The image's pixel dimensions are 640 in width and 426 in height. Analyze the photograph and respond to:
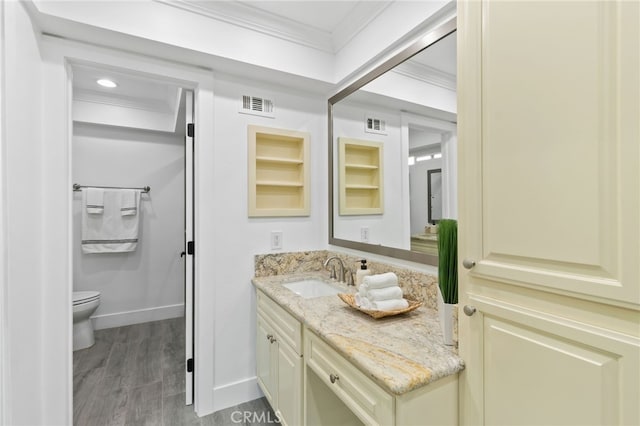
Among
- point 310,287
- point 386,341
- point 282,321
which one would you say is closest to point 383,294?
point 386,341

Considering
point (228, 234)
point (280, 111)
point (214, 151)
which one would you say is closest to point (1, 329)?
point (228, 234)

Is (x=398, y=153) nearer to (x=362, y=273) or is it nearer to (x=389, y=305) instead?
(x=362, y=273)

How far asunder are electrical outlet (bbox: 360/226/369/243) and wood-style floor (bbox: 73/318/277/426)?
1.29 metres

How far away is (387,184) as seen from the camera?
1904 mm

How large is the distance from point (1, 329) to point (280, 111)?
188cm

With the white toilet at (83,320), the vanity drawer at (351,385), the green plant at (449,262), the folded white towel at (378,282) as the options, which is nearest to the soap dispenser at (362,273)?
the folded white towel at (378,282)

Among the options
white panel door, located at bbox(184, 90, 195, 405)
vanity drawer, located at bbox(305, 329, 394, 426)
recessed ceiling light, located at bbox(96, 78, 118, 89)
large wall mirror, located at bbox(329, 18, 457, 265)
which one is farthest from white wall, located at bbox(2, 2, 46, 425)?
large wall mirror, located at bbox(329, 18, 457, 265)

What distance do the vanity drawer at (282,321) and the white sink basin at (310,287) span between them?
0.19 m

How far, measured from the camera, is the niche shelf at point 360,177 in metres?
1.98

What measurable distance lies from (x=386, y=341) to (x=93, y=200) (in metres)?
3.48

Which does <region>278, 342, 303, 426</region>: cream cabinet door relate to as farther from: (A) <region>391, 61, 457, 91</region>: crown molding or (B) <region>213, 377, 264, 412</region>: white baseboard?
(A) <region>391, 61, 457, 91</region>: crown molding

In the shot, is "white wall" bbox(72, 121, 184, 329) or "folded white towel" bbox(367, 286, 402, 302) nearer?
"folded white towel" bbox(367, 286, 402, 302)

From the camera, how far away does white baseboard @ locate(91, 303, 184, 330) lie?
132 inches

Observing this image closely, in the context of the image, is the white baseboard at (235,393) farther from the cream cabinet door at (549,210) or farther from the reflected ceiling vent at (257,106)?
the reflected ceiling vent at (257,106)
